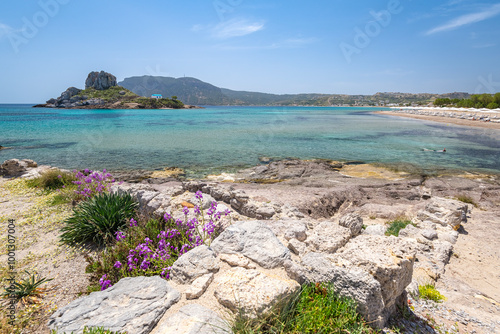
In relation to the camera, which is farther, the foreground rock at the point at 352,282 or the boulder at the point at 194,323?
the foreground rock at the point at 352,282

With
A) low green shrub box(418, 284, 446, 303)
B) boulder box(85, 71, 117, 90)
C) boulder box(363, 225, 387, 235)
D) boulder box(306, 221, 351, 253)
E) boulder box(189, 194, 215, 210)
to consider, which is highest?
boulder box(85, 71, 117, 90)

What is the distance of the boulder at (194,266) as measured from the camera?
3695 mm

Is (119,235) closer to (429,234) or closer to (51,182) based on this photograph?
(51,182)

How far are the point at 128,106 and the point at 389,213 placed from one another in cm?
14469

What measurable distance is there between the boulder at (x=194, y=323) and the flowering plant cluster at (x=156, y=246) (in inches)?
47.4

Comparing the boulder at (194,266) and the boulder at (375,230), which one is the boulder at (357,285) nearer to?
the boulder at (194,266)

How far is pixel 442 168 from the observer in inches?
713

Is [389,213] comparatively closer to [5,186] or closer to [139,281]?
[139,281]

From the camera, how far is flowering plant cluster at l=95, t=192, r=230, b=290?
4.40m

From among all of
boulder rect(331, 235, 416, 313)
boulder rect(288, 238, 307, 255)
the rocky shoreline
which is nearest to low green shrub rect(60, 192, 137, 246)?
the rocky shoreline

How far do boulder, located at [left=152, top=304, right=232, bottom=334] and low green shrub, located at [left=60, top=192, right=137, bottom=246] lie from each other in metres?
3.80

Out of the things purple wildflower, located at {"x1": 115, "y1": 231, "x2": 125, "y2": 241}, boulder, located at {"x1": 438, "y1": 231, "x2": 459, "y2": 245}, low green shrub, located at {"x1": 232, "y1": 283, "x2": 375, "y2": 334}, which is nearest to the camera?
low green shrub, located at {"x1": 232, "y1": 283, "x2": 375, "y2": 334}

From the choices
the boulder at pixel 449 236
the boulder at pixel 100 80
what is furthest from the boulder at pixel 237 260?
the boulder at pixel 100 80

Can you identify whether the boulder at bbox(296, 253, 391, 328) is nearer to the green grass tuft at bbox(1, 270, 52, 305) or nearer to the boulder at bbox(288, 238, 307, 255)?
the boulder at bbox(288, 238, 307, 255)
